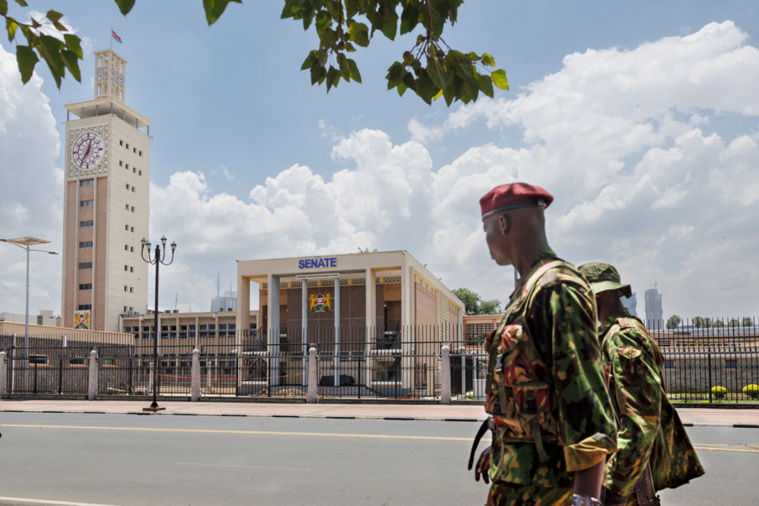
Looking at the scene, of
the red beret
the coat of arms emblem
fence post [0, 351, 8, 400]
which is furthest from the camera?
the coat of arms emblem

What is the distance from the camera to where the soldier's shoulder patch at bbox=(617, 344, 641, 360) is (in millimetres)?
3398

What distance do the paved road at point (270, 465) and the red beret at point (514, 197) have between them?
5380mm

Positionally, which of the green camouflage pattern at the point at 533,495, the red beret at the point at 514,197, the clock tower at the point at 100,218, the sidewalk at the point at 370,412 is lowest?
the sidewalk at the point at 370,412

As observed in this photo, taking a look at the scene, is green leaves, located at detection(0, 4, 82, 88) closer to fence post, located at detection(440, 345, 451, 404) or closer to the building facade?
fence post, located at detection(440, 345, 451, 404)

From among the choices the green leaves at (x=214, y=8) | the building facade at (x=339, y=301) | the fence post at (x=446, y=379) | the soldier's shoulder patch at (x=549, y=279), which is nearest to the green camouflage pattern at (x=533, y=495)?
the soldier's shoulder patch at (x=549, y=279)

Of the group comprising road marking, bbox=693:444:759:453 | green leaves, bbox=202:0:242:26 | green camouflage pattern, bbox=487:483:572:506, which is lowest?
road marking, bbox=693:444:759:453

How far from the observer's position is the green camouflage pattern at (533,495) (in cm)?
228

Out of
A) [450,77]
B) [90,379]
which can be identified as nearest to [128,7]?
[450,77]

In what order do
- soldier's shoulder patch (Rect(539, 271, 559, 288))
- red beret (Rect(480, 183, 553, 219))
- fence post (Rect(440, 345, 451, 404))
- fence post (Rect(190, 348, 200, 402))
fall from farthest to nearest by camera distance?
fence post (Rect(190, 348, 200, 402)) < fence post (Rect(440, 345, 451, 404)) < red beret (Rect(480, 183, 553, 219)) < soldier's shoulder patch (Rect(539, 271, 559, 288))

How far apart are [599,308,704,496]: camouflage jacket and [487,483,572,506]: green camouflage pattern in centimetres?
92

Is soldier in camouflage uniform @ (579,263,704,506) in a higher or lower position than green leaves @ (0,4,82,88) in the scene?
lower

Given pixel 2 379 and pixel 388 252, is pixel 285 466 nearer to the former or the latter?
pixel 2 379

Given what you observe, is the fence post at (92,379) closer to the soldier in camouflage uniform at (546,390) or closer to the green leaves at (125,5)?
the green leaves at (125,5)

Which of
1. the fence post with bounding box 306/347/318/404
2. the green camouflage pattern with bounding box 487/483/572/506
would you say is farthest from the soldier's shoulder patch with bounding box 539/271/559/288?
the fence post with bounding box 306/347/318/404
